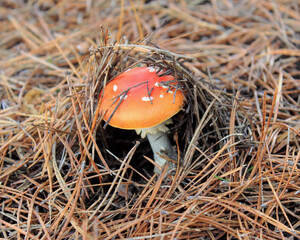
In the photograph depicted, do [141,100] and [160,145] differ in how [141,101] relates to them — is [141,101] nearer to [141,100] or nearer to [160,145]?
[141,100]

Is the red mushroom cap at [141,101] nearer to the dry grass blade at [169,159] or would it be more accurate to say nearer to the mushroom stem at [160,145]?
the dry grass blade at [169,159]

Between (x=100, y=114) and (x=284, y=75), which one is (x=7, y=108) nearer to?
(x=100, y=114)

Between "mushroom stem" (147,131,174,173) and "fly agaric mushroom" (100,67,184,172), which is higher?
"fly agaric mushroom" (100,67,184,172)

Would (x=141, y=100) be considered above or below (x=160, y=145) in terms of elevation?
above

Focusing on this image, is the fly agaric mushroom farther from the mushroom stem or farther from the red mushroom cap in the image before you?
the mushroom stem

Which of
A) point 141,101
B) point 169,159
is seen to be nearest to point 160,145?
point 169,159

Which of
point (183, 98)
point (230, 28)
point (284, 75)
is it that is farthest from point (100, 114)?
point (230, 28)

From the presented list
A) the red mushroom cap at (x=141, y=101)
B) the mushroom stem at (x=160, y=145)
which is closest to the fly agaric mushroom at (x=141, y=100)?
the red mushroom cap at (x=141, y=101)

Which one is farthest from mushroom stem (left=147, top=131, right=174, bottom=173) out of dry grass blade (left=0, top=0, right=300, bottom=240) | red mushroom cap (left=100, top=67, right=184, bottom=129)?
red mushroom cap (left=100, top=67, right=184, bottom=129)
